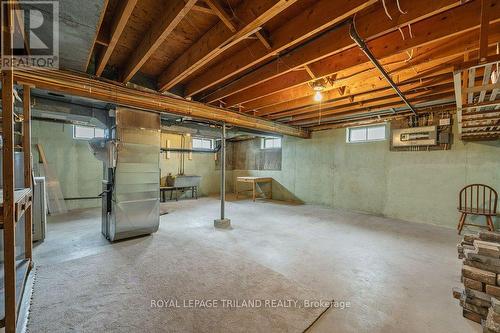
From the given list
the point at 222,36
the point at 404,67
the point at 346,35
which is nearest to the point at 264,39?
the point at 222,36

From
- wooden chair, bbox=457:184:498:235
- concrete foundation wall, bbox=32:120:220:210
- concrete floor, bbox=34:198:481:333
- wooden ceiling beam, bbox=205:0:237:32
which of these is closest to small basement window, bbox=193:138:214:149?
concrete foundation wall, bbox=32:120:220:210

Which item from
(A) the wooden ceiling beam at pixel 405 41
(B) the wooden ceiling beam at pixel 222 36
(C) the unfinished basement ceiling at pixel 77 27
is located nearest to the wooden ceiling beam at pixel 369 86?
(A) the wooden ceiling beam at pixel 405 41

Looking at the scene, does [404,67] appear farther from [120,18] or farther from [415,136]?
[120,18]

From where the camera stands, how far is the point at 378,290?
196 cm

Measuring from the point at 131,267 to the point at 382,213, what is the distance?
16.9 feet

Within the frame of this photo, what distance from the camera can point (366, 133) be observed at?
5285mm

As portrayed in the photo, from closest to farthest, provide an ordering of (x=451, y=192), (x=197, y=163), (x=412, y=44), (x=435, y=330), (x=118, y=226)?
(x=435, y=330), (x=412, y=44), (x=118, y=226), (x=451, y=192), (x=197, y=163)

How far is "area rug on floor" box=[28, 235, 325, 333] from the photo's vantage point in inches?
59.4

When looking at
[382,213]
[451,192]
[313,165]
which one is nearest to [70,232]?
[313,165]

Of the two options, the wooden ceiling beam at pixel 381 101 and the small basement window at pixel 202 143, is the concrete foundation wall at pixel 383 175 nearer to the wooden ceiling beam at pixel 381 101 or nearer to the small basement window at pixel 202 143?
the wooden ceiling beam at pixel 381 101

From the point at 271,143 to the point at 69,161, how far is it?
583 centimetres

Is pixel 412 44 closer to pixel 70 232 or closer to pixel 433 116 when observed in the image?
pixel 433 116

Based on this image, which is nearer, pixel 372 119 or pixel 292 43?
pixel 292 43

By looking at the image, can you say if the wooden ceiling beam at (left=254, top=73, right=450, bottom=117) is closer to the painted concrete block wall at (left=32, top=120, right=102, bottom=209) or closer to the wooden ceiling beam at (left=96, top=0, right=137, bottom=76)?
the wooden ceiling beam at (left=96, top=0, right=137, bottom=76)
